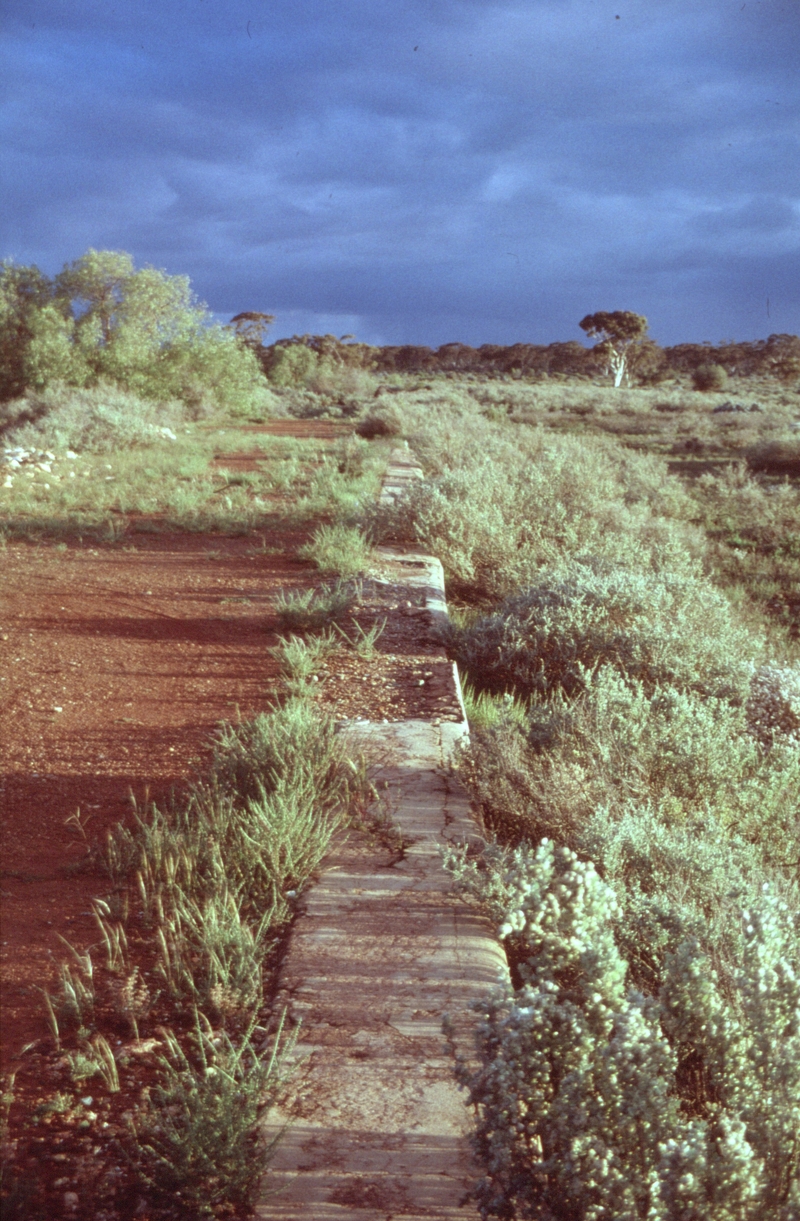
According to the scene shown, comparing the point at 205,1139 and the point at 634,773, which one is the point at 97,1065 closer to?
the point at 205,1139

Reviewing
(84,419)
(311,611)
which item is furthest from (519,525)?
(84,419)

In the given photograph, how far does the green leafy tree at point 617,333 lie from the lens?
182ft

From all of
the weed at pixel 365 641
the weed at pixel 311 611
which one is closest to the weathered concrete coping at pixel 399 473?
the weed at pixel 311 611

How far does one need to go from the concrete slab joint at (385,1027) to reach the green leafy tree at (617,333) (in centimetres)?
5535

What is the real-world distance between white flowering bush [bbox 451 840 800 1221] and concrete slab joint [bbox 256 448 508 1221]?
21 centimetres

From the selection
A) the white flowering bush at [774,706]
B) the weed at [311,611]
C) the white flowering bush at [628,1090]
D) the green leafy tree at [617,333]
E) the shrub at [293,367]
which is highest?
the green leafy tree at [617,333]

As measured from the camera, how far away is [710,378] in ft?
158

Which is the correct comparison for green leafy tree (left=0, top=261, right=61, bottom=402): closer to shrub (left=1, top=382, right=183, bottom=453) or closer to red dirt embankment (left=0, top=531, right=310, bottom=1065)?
shrub (left=1, top=382, right=183, bottom=453)

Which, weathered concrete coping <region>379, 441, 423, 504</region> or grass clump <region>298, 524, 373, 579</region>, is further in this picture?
weathered concrete coping <region>379, 441, 423, 504</region>

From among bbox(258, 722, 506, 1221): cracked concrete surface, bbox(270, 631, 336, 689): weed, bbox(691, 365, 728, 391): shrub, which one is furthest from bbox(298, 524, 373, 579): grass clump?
bbox(691, 365, 728, 391): shrub

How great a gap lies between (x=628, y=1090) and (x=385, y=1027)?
835 mm

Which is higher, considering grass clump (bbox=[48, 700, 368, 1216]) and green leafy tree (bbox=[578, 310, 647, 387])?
green leafy tree (bbox=[578, 310, 647, 387])

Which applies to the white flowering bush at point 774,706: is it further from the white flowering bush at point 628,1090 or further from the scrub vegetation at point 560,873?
the white flowering bush at point 628,1090

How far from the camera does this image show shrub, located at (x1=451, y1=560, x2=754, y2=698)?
201 inches
